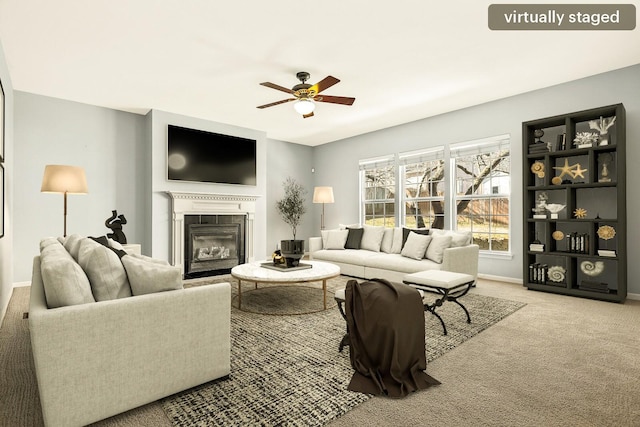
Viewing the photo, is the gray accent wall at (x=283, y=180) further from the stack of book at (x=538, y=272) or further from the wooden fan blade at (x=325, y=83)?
the stack of book at (x=538, y=272)

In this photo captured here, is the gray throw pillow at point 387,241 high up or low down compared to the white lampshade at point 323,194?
down

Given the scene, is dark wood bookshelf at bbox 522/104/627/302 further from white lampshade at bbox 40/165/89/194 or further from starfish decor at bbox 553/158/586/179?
white lampshade at bbox 40/165/89/194

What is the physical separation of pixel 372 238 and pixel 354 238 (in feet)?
1.11

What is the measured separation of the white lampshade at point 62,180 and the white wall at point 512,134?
198 inches

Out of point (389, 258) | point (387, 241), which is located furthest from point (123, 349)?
point (387, 241)

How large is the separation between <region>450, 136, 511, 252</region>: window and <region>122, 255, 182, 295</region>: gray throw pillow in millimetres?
4910

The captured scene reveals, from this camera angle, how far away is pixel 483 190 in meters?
5.44

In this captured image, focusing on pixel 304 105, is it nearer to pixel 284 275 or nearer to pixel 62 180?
pixel 284 275

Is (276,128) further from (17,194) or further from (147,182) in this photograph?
(17,194)

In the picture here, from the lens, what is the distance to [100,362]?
5.20 ft

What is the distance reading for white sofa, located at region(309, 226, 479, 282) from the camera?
439cm

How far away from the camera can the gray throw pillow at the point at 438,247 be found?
177 inches

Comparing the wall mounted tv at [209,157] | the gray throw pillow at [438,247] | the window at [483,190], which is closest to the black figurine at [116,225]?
the wall mounted tv at [209,157]

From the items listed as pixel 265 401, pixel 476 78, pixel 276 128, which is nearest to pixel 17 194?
pixel 276 128
